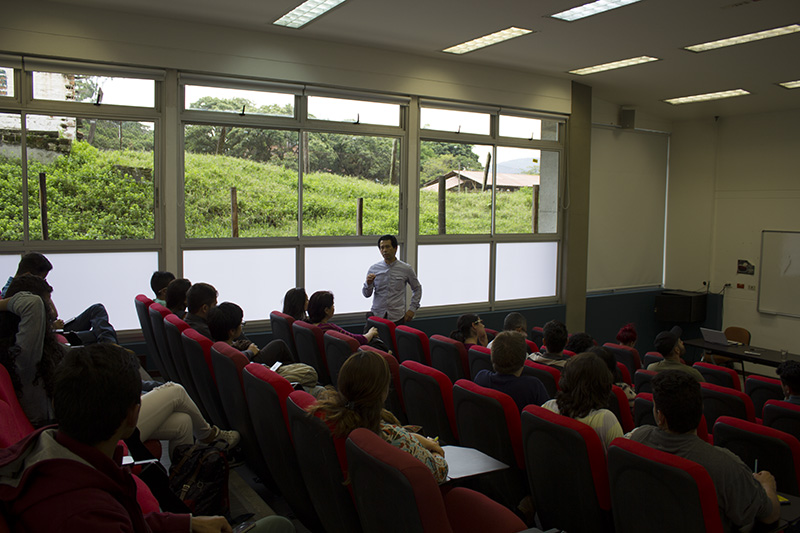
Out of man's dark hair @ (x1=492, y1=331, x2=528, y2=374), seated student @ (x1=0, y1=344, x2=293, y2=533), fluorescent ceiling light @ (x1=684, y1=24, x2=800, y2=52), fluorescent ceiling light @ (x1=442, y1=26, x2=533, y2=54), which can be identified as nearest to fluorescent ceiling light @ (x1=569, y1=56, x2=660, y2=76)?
fluorescent ceiling light @ (x1=684, y1=24, x2=800, y2=52)

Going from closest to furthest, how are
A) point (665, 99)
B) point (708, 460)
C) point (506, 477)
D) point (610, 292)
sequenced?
point (708, 460) < point (506, 477) < point (665, 99) < point (610, 292)

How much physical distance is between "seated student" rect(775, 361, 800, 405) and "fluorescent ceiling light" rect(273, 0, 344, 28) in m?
4.52

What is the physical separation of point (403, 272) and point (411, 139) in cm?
180

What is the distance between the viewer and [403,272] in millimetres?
6484

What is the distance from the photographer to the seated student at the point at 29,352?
285 cm

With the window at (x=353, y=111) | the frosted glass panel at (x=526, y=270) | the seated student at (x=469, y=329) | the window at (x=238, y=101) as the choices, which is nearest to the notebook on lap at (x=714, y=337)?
the frosted glass panel at (x=526, y=270)

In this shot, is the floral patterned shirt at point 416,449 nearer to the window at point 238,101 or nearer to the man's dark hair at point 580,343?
the man's dark hair at point 580,343

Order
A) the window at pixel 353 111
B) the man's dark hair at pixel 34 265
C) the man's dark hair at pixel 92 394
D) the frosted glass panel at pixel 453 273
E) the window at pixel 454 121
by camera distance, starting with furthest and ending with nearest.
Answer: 1. the frosted glass panel at pixel 453 273
2. the window at pixel 454 121
3. the window at pixel 353 111
4. the man's dark hair at pixel 34 265
5. the man's dark hair at pixel 92 394

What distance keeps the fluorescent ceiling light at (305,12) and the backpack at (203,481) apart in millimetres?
4063

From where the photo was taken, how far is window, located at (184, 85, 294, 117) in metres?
5.92

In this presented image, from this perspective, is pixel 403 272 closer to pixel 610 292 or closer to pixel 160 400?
pixel 160 400

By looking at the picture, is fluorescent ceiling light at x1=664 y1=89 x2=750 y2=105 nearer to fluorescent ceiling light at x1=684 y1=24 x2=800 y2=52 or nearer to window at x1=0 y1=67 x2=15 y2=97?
fluorescent ceiling light at x1=684 y1=24 x2=800 y2=52

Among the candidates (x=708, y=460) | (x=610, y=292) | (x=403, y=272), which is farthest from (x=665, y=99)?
(x=708, y=460)

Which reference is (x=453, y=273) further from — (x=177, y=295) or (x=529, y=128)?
(x=177, y=295)
